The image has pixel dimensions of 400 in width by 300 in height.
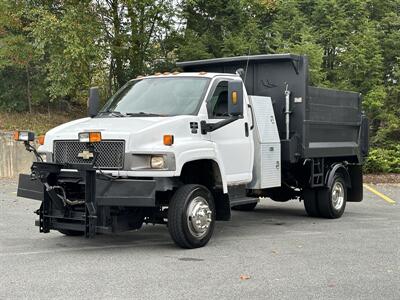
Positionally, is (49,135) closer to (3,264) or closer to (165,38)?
(3,264)

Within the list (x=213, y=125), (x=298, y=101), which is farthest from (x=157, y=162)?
(x=298, y=101)

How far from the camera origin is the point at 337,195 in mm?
11469

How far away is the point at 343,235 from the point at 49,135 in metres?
4.73

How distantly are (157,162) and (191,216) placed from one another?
2.93ft

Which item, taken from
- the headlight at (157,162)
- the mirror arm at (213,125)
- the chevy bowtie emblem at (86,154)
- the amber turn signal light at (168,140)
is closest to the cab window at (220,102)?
the mirror arm at (213,125)

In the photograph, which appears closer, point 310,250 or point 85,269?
point 85,269

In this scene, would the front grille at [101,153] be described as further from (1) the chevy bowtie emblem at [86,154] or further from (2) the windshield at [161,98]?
(2) the windshield at [161,98]

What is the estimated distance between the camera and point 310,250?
793 cm

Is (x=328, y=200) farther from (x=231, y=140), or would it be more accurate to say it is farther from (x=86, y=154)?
(x=86, y=154)

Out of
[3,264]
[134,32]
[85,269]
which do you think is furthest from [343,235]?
[134,32]

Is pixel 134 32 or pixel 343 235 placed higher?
pixel 134 32

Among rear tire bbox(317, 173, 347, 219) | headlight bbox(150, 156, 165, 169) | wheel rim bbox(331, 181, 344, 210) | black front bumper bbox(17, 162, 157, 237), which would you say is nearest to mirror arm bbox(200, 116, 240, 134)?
headlight bbox(150, 156, 165, 169)

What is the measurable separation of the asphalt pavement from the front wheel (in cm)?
18

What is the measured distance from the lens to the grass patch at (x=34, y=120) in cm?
2163
